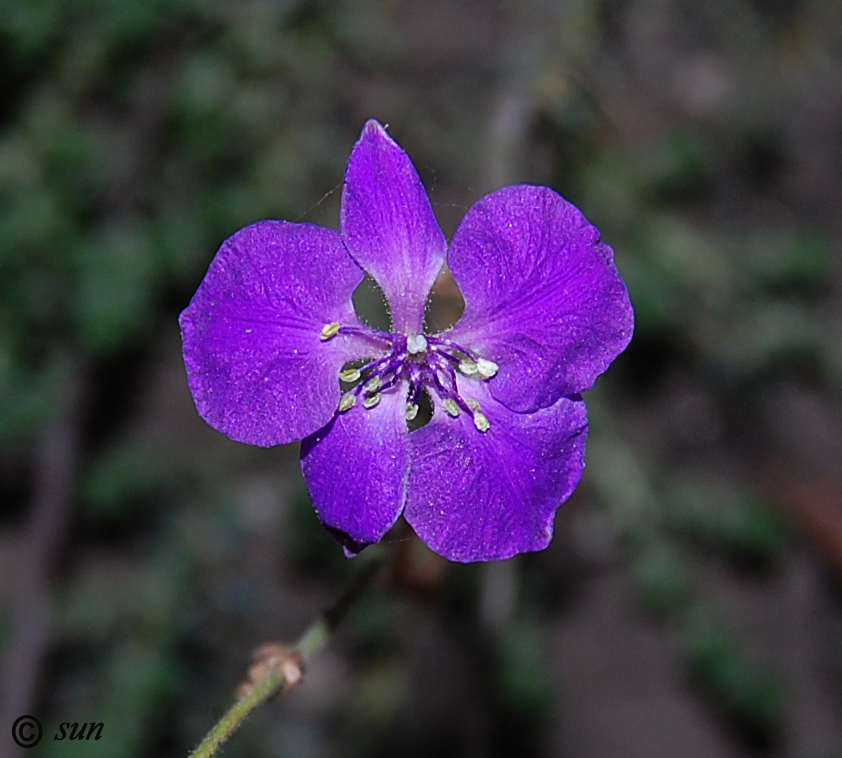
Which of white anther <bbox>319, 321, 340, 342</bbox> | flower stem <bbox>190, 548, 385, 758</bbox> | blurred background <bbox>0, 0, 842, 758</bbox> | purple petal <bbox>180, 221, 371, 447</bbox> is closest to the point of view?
flower stem <bbox>190, 548, 385, 758</bbox>

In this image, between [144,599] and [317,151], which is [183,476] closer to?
[144,599]

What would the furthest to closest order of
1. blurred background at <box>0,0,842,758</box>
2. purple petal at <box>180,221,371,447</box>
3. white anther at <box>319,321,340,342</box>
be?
blurred background at <box>0,0,842,758</box>, white anther at <box>319,321,340,342</box>, purple petal at <box>180,221,371,447</box>

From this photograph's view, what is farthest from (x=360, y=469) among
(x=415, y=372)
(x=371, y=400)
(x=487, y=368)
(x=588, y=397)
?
(x=588, y=397)

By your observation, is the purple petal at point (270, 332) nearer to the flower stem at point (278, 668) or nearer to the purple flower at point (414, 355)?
the purple flower at point (414, 355)

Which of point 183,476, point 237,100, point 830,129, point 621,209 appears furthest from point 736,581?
point 237,100

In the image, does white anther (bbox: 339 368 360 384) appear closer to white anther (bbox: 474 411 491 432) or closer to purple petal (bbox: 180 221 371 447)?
purple petal (bbox: 180 221 371 447)

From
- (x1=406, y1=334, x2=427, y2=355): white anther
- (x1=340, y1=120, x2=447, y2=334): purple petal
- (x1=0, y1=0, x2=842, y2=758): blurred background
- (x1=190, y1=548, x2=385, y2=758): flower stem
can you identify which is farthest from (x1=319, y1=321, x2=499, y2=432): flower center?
(x1=0, y1=0, x2=842, y2=758): blurred background

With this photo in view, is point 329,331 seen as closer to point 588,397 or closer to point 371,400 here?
point 371,400
